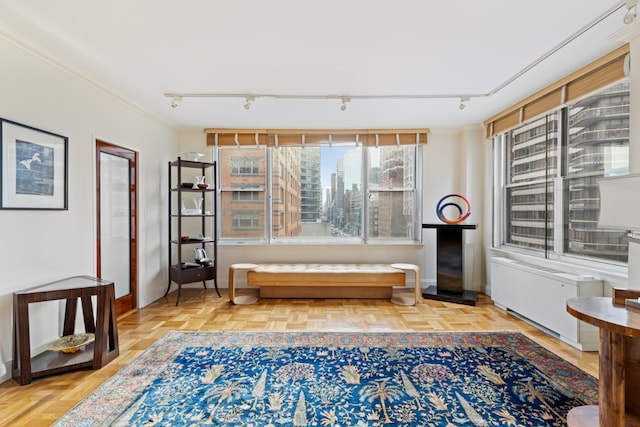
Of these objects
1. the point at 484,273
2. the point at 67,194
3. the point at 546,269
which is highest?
the point at 67,194

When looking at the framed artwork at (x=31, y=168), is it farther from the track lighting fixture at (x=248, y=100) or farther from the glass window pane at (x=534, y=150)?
the glass window pane at (x=534, y=150)

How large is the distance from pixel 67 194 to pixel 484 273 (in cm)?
502

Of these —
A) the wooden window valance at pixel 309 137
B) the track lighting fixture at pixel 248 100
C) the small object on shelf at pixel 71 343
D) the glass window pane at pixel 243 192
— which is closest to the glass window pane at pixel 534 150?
the wooden window valance at pixel 309 137

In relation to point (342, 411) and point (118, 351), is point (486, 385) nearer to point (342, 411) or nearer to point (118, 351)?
point (342, 411)

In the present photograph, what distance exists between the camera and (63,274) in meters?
2.63

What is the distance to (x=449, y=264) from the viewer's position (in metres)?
4.16

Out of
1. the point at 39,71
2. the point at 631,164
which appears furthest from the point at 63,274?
the point at 631,164

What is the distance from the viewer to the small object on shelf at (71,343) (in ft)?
7.73

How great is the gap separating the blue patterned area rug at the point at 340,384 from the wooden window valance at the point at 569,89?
228cm

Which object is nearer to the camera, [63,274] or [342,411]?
[342,411]

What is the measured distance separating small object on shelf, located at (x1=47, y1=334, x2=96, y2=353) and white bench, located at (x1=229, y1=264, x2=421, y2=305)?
1.65 metres

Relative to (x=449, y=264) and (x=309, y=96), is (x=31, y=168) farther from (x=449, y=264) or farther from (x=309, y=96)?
(x=449, y=264)

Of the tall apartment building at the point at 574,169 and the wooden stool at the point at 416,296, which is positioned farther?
the wooden stool at the point at 416,296

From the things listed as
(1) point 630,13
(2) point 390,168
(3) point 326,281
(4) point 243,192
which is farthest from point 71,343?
(1) point 630,13
